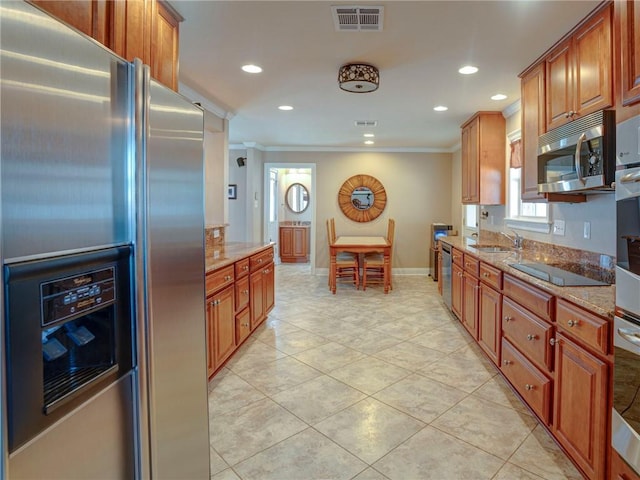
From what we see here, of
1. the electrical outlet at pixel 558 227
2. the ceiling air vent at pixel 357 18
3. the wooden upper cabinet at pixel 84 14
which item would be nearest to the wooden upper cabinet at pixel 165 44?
the wooden upper cabinet at pixel 84 14

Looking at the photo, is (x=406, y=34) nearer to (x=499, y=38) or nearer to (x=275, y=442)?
(x=499, y=38)

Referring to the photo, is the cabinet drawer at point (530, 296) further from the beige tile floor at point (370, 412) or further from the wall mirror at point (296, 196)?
the wall mirror at point (296, 196)

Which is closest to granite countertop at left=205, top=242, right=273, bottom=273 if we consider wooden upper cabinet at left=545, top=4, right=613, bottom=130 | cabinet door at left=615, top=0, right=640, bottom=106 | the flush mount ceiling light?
the flush mount ceiling light

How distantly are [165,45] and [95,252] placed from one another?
1526 millimetres

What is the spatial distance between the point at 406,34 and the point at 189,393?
7.81 ft

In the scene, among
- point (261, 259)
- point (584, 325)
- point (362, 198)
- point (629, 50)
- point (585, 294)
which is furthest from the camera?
point (362, 198)

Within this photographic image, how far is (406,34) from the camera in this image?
2436 millimetres

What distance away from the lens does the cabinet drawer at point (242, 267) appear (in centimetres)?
315

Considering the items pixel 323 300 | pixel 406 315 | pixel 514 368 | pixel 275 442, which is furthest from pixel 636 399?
pixel 323 300

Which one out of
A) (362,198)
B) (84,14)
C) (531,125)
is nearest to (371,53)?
(531,125)

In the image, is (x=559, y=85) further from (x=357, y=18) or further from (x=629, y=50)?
(x=357, y=18)

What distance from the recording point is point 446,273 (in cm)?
469

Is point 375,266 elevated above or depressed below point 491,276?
below

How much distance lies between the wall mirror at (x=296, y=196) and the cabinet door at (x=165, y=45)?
727cm
